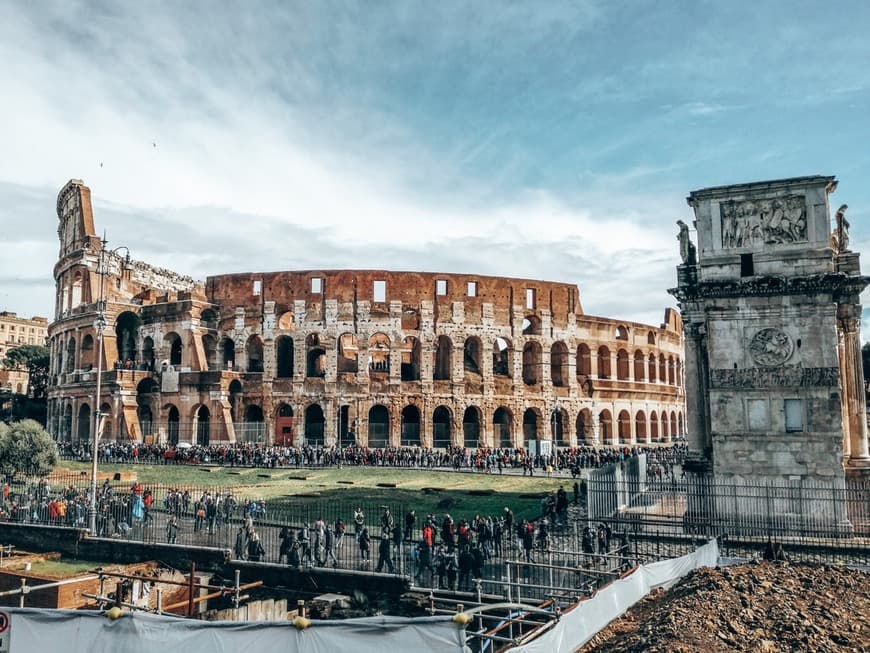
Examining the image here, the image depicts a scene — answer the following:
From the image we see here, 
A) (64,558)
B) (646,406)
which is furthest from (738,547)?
(646,406)

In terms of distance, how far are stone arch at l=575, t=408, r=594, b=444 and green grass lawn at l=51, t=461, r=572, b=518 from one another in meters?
18.2

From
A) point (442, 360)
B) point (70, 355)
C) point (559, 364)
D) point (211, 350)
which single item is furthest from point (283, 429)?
point (559, 364)

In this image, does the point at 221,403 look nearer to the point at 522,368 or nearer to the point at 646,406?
the point at 522,368

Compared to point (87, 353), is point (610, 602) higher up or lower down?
lower down

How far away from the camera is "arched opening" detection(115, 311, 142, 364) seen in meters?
46.8

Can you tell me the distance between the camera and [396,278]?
43938mm

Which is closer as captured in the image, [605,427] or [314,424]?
[314,424]

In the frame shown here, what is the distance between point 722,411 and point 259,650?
14.5m

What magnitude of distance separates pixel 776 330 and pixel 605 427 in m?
32.3

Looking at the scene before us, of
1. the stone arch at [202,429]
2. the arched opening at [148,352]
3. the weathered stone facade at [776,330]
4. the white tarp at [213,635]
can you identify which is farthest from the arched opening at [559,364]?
the white tarp at [213,635]

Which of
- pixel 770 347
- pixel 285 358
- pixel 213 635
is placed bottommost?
pixel 213 635

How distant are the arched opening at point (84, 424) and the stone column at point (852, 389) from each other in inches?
1626

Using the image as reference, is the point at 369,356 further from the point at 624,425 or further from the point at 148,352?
the point at 624,425

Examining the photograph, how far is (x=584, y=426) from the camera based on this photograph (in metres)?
47.9
